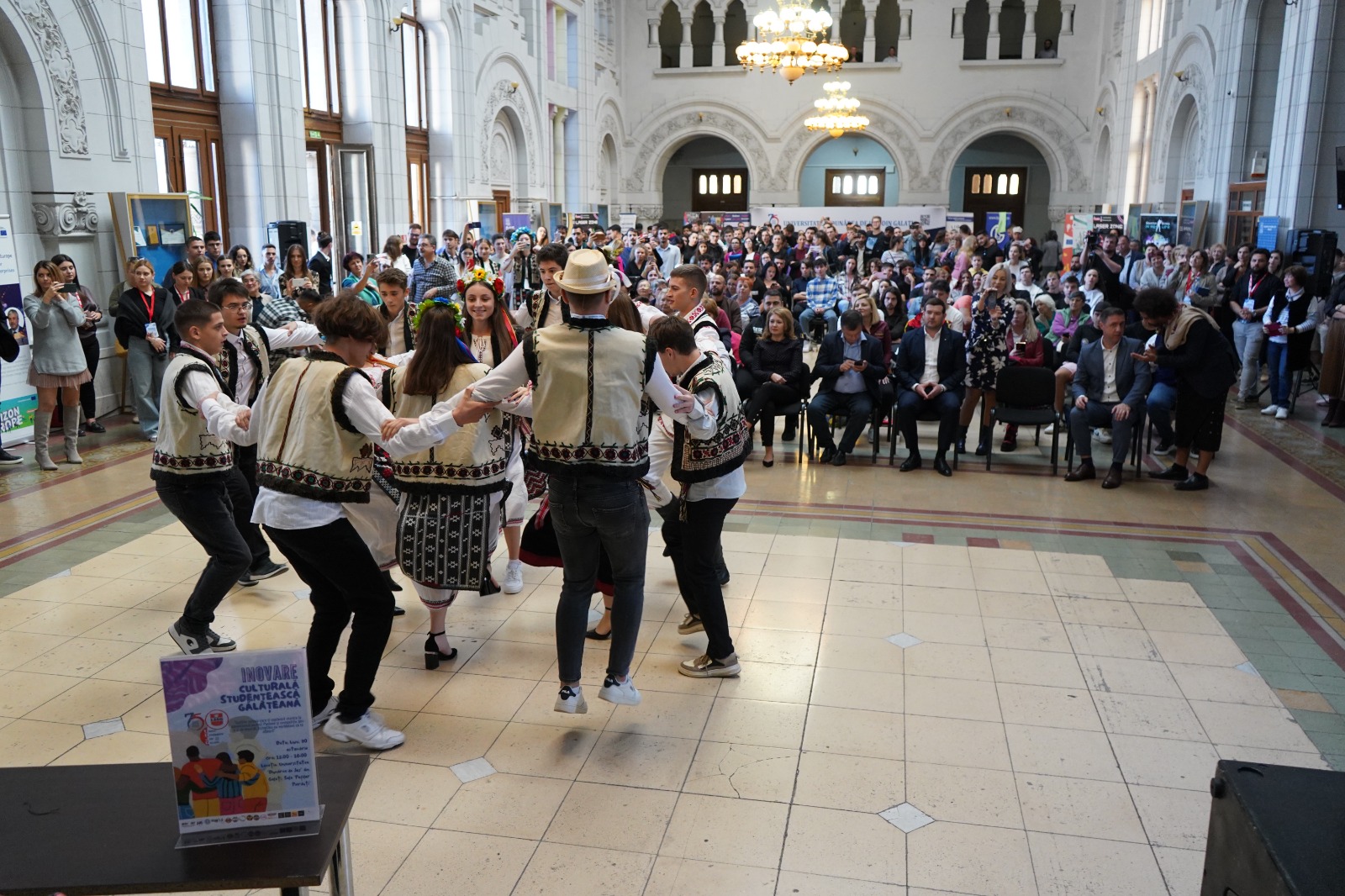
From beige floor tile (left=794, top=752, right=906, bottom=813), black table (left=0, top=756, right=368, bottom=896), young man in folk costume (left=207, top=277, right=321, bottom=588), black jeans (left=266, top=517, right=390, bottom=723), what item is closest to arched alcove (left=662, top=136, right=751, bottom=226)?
young man in folk costume (left=207, top=277, right=321, bottom=588)

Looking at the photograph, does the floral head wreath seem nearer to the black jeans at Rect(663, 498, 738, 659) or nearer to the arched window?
the black jeans at Rect(663, 498, 738, 659)

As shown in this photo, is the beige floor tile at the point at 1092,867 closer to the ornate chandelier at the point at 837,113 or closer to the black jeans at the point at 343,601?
the black jeans at the point at 343,601

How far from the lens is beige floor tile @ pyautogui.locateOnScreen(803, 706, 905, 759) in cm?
396

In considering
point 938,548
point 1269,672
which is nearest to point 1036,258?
point 938,548

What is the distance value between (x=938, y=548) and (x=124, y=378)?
26.0ft

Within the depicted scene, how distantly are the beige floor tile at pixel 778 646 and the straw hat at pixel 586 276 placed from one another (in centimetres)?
208

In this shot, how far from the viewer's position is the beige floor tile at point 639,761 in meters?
3.76

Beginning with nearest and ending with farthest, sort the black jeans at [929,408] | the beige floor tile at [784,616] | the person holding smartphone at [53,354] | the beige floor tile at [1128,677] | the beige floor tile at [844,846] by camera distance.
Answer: the beige floor tile at [844,846] < the beige floor tile at [1128,677] < the beige floor tile at [784,616] < the person holding smartphone at [53,354] < the black jeans at [929,408]

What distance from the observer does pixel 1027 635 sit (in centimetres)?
505

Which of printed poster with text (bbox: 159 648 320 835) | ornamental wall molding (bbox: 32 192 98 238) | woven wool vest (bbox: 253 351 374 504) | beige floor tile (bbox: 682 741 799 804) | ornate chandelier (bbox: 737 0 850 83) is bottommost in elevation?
beige floor tile (bbox: 682 741 799 804)

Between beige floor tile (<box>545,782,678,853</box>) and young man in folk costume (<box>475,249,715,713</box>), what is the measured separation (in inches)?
29.2

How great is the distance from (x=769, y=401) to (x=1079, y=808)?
5377mm

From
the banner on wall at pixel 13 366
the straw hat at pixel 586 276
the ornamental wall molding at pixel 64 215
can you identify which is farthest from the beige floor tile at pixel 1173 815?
the ornamental wall molding at pixel 64 215

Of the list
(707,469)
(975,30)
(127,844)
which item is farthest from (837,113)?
(127,844)
